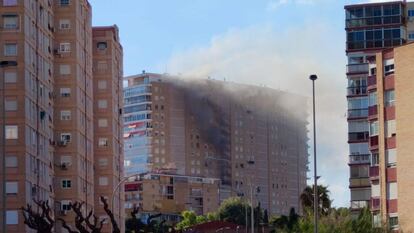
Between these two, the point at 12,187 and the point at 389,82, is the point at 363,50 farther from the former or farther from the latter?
the point at 12,187

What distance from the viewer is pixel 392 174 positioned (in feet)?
260

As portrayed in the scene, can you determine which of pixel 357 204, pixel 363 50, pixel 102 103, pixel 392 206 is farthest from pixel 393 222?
pixel 102 103

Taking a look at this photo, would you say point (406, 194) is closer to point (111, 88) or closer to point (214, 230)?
point (111, 88)

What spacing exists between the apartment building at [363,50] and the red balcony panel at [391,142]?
23.3 m

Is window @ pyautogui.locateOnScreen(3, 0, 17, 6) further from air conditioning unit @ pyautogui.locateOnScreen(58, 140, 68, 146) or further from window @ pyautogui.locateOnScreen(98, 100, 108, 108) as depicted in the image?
window @ pyautogui.locateOnScreen(98, 100, 108, 108)

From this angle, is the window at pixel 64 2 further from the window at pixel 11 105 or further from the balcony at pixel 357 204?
Result: the balcony at pixel 357 204

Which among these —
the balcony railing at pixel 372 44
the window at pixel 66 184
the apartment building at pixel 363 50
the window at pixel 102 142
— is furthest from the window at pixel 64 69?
the balcony railing at pixel 372 44

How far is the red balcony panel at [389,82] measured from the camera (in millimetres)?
79938

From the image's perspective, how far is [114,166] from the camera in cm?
12762

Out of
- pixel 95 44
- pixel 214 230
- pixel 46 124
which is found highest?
pixel 95 44

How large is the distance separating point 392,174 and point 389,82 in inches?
229

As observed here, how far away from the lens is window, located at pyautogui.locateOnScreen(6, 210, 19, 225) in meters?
92.8

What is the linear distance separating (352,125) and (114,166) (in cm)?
2885

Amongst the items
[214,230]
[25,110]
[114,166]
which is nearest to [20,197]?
[25,110]
